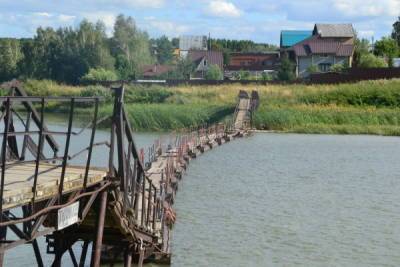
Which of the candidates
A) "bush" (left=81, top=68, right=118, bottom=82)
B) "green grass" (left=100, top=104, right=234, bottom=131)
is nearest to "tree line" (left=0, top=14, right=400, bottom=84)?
"bush" (left=81, top=68, right=118, bottom=82)

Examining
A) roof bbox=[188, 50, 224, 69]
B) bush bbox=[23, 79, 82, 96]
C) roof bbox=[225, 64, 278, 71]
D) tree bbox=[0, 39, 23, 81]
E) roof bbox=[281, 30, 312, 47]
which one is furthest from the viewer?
roof bbox=[281, 30, 312, 47]

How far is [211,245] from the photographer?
20.5 meters

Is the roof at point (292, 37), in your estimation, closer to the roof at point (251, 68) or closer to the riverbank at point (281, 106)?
the roof at point (251, 68)

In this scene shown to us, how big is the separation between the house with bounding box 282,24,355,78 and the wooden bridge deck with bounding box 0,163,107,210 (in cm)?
8809

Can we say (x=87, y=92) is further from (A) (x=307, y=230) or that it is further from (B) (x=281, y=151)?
(A) (x=307, y=230)

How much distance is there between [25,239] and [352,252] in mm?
12090

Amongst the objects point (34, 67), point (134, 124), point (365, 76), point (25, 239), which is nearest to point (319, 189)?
point (25, 239)

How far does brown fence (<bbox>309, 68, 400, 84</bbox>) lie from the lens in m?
76.9


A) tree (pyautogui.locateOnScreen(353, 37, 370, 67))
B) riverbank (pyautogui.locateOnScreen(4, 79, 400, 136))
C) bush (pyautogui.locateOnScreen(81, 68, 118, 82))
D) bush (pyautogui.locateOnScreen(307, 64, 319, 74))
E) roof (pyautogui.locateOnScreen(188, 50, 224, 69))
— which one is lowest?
riverbank (pyautogui.locateOnScreen(4, 79, 400, 136))

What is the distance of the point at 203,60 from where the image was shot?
4594 inches

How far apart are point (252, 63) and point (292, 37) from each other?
873cm

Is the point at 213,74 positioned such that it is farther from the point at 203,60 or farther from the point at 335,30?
the point at 335,30

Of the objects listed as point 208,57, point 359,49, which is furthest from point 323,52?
point 208,57

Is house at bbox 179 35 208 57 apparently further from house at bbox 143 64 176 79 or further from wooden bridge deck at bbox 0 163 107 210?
wooden bridge deck at bbox 0 163 107 210
